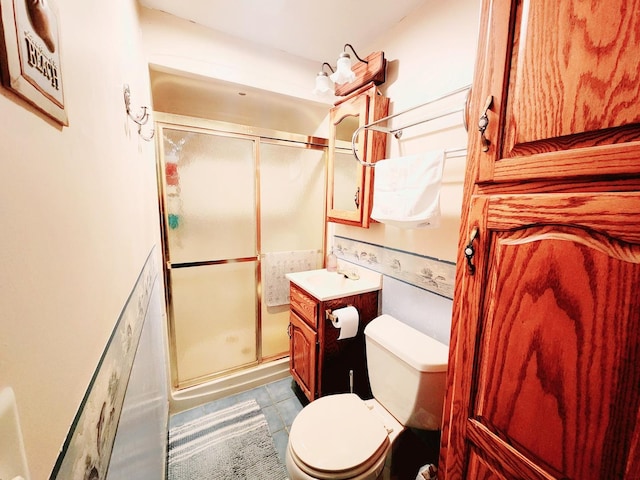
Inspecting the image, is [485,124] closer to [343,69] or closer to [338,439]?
[343,69]

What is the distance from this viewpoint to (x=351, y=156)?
1.83 m

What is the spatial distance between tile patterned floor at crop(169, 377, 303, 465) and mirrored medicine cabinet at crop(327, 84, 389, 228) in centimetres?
137

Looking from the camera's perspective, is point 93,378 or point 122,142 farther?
point 122,142

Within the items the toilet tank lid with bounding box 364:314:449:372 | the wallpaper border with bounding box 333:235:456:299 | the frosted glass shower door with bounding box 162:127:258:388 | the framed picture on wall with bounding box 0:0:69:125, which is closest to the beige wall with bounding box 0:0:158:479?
the framed picture on wall with bounding box 0:0:69:125

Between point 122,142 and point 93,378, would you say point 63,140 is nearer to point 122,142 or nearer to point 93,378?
point 93,378

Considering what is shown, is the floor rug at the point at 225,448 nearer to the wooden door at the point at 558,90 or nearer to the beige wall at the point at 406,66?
the beige wall at the point at 406,66

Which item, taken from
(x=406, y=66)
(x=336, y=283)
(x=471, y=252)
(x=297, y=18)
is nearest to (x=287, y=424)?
(x=336, y=283)

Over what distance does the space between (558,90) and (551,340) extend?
0.49m

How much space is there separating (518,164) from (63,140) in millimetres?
836

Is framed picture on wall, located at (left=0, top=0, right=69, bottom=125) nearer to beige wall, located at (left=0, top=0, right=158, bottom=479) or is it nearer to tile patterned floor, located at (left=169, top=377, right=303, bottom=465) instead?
beige wall, located at (left=0, top=0, right=158, bottom=479)

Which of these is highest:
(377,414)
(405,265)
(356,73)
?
(356,73)

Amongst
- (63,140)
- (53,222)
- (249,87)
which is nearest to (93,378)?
(53,222)

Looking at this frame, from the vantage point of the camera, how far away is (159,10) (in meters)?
1.43

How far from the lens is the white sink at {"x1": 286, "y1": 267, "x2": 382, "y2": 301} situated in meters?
1.57
